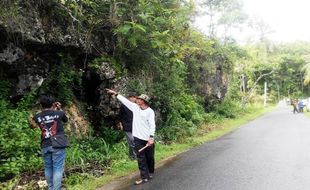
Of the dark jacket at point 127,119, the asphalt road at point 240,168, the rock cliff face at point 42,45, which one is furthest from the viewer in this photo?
the dark jacket at point 127,119

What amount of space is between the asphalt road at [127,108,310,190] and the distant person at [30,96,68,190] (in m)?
1.65

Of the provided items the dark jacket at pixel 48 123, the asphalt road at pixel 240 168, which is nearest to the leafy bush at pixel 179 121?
the asphalt road at pixel 240 168

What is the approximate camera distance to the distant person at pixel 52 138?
667 centimetres

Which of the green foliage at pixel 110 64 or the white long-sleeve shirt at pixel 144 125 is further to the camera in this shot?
the green foliage at pixel 110 64

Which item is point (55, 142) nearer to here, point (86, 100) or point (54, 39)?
point (54, 39)

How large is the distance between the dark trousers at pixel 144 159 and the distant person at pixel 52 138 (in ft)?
6.36

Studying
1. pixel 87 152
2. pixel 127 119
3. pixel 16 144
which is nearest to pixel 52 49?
pixel 127 119

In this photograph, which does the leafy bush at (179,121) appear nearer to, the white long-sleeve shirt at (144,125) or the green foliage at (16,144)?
the white long-sleeve shirt at (144,125)

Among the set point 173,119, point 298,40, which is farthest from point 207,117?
point 298,40

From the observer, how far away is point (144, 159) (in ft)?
27.0

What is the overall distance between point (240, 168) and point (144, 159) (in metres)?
2.52

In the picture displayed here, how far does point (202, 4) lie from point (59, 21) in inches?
717

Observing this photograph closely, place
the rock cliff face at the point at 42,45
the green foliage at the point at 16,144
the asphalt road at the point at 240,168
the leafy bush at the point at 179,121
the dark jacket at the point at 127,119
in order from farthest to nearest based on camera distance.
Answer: the leafy bush at the point at 179,121, the dark jacket at the point at 127,119, the rock cliff face at the point at 42,45, the green foliage at the point at 16,144, the asphalt road at the point at 240,168

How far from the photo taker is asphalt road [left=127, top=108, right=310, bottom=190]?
24.7 feet
